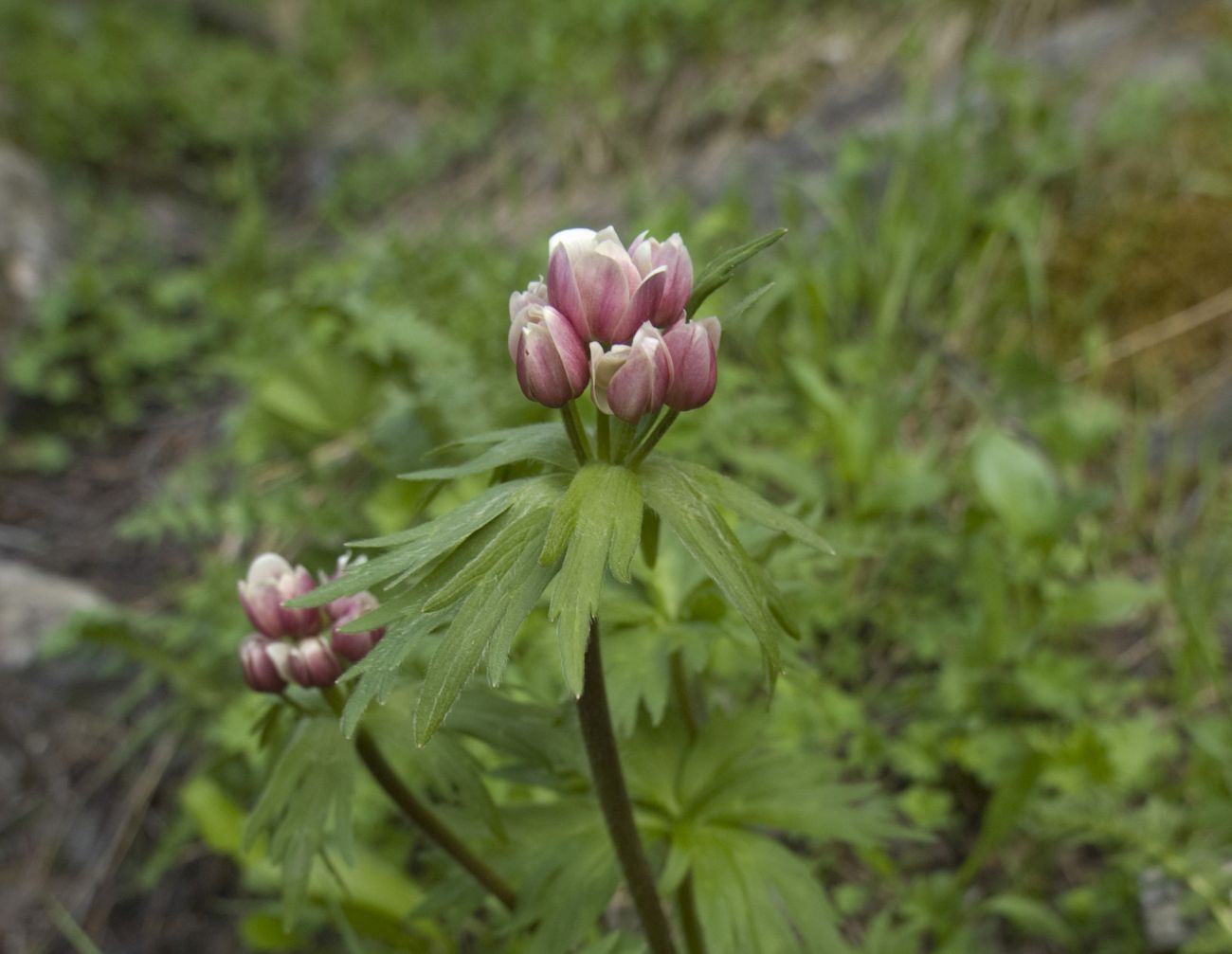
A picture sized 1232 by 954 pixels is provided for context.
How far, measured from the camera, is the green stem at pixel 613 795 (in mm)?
1125

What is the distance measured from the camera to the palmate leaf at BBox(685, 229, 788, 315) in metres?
0.97

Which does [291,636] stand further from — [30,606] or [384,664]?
[30,606]

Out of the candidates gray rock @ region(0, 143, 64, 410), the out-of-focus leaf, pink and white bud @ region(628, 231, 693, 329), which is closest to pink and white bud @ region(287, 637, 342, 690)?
pink and white bud @ region(628, 231, 693, 329)

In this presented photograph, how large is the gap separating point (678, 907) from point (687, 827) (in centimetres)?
12

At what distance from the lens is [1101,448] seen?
3.06 m

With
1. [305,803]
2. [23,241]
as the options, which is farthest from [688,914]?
[23,241]

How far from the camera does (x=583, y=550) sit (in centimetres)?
93

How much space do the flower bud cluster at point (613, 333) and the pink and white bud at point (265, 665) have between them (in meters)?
0.50

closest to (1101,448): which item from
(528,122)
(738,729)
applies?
(738,729)

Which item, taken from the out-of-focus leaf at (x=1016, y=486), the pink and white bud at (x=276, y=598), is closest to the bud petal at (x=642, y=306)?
the pink and white bud at (x=276, y=598)

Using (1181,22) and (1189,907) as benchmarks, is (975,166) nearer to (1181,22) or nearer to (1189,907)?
(1181,22)

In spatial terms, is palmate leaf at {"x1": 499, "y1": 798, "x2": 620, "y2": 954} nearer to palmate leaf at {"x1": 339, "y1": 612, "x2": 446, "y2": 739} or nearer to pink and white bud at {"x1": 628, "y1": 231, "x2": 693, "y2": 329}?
palmate leaf at {"x1": 339, "y1": 612, "x2": 446, "y2": 739}

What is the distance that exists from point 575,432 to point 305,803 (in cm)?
59

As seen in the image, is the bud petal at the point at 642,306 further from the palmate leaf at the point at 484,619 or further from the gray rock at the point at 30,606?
the gray rock at the point at 30,606
